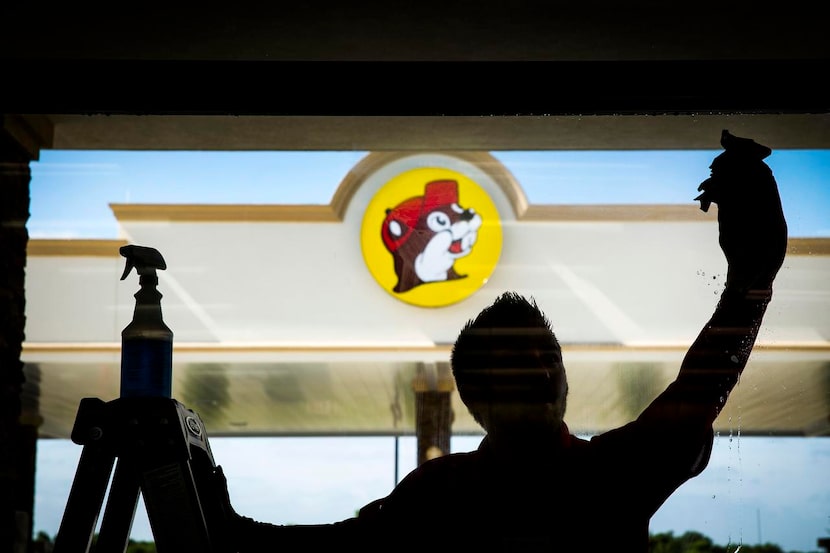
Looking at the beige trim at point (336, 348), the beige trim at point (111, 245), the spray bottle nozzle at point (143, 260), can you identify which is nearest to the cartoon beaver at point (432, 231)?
the beige trim at point (111, 245)

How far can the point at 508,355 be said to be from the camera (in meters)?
1.67

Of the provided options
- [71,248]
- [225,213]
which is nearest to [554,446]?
[71,248]

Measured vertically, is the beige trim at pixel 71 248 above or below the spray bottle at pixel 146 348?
above

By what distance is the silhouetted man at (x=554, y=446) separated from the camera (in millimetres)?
1423

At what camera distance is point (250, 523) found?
1541 millimetres

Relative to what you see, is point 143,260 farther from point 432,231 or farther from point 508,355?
point 432,231

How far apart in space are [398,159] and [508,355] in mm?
1324

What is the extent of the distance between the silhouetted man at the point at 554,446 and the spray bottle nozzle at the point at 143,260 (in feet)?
1.47

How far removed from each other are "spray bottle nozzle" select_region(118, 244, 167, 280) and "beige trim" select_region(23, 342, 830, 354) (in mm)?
283

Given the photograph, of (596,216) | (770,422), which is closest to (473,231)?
(596,216)

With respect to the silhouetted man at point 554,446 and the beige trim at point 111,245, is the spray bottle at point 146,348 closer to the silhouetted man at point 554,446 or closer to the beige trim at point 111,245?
the silhouetted man at point 554,446

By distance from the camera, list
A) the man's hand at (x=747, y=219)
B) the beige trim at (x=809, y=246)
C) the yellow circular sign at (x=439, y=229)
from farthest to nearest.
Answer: the yellow circular sign at (x=439, y=229)
the beige trim at (x=809, y=246)
the man's hand at (x=747, y=219)

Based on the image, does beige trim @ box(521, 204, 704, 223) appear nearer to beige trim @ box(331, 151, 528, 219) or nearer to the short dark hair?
beige trim @ box(331, 151, 528, 219)

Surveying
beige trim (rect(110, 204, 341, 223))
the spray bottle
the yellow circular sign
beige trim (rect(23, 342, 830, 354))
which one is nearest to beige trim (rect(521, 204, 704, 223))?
the yellow circular sign
